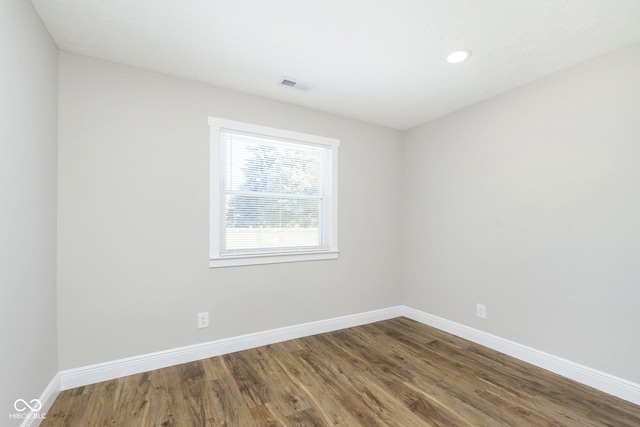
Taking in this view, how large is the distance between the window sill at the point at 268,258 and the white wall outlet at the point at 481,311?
1.57 metres

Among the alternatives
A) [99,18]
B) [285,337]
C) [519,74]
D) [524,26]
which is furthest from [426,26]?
[285,337]

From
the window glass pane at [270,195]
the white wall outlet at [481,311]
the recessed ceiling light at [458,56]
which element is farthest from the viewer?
the white wall outlet at [481,311]

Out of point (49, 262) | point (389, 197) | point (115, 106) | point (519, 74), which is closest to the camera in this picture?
point (49, 262)

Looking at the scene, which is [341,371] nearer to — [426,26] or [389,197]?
[389,197]

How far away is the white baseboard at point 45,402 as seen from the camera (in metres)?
1.61

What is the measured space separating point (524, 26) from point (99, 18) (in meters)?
2.71

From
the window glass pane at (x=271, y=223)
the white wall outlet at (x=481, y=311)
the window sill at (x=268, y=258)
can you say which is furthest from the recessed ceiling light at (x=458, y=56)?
the white wall outlet at (x=481, y=311)

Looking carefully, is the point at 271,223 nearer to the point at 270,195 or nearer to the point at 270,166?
the point at 270,195

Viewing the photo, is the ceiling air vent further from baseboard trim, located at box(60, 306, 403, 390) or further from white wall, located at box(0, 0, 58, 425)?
baseboard trim, located at box(60, 306, 403, 390)

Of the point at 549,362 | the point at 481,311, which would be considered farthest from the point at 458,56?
the point at 549,362

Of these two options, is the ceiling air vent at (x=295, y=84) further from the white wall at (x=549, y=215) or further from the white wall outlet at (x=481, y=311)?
the white wall outlet at (x=481, y=311)

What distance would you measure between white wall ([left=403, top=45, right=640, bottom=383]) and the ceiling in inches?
13.1

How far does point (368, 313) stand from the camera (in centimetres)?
353

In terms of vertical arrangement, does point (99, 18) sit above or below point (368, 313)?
above
